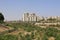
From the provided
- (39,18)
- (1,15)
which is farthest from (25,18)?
(1,15)

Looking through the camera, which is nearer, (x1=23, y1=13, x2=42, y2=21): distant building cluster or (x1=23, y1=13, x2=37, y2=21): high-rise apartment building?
(x1=23, y1=13, x2=42, y2=21): distant building cluster

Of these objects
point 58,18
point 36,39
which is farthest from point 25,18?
point 36,39

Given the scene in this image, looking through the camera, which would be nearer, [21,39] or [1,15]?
[21,39]

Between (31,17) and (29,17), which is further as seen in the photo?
(29,17)

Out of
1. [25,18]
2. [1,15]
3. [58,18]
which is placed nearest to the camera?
[1,15]

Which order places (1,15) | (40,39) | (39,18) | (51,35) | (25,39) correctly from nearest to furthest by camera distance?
(25,39)
(40,39)
(51,35)
(1,15)
(39,18)

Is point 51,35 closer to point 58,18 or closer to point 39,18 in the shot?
point 58,18

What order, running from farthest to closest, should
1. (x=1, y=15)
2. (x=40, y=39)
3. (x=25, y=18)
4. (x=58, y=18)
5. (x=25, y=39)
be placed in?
1. (x=25, y=18)
2. (x=58, y=18)
3. (x=1, y=15)
4. (x=40, y=39)
5. (x=25, y=39)

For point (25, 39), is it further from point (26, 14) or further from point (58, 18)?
point (26, 14)

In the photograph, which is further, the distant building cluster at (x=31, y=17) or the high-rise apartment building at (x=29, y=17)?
the high-rise apartment building at (x=29, y=17)
